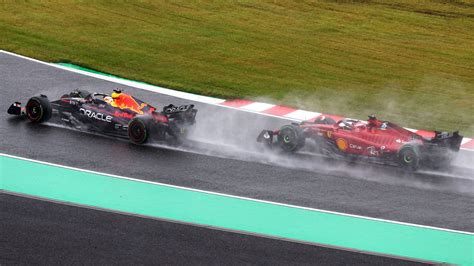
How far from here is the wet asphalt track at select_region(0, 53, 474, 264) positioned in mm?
16750

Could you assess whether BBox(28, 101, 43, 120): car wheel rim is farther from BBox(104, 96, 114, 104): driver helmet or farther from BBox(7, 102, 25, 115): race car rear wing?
BBox(104, 96, 114, 104): driver helmet

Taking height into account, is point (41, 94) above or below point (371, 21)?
below

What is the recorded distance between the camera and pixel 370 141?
1850 cm

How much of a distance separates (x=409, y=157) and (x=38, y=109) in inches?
309

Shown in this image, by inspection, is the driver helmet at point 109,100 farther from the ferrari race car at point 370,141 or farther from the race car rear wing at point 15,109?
the ferrari race car at point 370,141

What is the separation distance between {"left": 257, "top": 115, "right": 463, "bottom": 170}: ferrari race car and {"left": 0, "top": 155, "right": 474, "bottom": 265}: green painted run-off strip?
259 cm

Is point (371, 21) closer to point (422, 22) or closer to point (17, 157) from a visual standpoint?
point (422, 22)

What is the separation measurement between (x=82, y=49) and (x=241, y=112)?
6.32m

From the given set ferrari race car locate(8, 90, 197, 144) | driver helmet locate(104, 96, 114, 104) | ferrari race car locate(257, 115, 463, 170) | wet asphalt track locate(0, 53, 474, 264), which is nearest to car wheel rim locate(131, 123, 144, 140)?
ferrari race car locate(8, 90, 197, 144)


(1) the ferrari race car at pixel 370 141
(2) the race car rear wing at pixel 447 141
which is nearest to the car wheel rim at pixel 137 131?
(1) the ferrari race car at pixel 370 141

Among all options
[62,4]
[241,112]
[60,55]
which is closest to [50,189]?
[241,112]

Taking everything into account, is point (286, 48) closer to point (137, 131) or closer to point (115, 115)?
point (115, 115)

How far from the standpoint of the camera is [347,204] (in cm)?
1672

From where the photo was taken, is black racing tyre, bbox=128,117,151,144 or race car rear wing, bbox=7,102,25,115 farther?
race car rear wing, bbox=7,102,25,115
